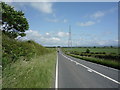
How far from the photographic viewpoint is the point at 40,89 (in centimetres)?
635

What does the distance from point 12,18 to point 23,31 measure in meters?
5.02

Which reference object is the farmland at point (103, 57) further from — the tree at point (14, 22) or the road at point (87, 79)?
the tree at point (14, 22)

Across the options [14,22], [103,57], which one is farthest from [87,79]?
[103,57]

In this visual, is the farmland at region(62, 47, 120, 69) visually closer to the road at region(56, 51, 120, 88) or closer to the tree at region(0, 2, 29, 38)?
the road at region(56, 51, 120, 88)

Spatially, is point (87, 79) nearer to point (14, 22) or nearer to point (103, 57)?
point (14, 22)

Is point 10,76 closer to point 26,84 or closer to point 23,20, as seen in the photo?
point 26,84

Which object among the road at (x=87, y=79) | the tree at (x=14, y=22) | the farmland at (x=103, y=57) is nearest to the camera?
the road at (x=87, y=79)

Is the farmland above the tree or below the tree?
below

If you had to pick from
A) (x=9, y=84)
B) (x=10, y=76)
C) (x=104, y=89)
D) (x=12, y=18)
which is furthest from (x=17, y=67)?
(x=12, y=18)

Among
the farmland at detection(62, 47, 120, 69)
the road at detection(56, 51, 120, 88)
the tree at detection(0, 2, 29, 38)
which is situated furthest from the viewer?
the tree at detection(0, 2, 29, 38)

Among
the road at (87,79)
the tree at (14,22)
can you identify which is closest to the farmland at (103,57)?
the road at (87,79)

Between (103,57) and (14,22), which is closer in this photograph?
(14,22)

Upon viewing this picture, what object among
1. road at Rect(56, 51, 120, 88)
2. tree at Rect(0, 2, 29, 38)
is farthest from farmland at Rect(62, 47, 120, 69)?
tree at Rect(0, 2, 29, 38)

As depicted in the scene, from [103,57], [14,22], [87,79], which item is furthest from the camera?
[103,57]
